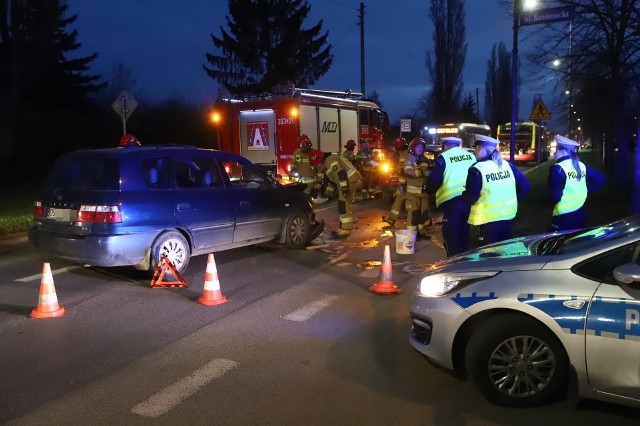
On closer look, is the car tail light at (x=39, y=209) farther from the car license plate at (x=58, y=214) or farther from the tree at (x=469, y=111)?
the tree at (x=469, y=111)

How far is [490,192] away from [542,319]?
9.35 ft

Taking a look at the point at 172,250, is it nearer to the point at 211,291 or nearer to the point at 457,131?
the point at 211,291

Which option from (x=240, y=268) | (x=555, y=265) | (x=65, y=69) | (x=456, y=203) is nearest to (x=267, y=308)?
(x=240, y=268)

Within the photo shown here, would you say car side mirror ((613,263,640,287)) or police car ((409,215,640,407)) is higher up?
car side mirror ((613,263,640,287))

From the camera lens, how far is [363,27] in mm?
32375

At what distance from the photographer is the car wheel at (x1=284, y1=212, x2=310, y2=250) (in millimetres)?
9234

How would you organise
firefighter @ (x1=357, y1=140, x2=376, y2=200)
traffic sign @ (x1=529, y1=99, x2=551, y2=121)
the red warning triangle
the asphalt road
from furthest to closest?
firefighter @ (x1=357, y1=140, x2=376, y2=200) < traffic sign @ (x1=529, y1=99, x2=551, y2=121) < the red warning triangle < the asphalt road

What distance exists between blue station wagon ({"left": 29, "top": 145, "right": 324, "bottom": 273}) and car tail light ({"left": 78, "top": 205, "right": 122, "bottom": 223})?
0.01 meters

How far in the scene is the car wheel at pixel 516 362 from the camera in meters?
3.73

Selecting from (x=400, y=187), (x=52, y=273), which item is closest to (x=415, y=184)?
(x=400, y=187)

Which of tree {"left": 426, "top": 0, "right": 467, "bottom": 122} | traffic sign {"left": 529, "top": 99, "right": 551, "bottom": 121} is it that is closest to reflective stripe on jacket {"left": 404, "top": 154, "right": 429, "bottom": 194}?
traffic sign {"left": 529, "top": 99, "right": 551, "bottom": 121}

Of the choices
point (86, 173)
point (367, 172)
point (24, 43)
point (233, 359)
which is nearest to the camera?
point (233, 359)

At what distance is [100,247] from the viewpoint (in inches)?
263

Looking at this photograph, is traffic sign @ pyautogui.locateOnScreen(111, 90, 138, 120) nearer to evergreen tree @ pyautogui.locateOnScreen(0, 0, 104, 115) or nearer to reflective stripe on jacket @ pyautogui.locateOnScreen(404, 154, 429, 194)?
reflective stripe on jacket @ pyautogui.locateOnScreen(404, 154, 429, 194)
